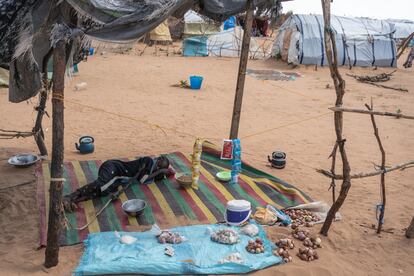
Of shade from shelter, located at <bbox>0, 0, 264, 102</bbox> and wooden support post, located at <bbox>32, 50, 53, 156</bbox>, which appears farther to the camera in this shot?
wooden support post, located at <bbox>32, 50, 53, 156</bbox>

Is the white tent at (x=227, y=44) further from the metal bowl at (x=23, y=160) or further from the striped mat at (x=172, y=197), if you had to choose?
the metal bowl at (x=23, y=160)

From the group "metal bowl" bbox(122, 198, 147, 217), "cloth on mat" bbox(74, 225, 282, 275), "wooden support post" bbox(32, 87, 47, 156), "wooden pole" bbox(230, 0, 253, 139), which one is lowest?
"cloth on mat" bbox(74, 225, 282, 275)

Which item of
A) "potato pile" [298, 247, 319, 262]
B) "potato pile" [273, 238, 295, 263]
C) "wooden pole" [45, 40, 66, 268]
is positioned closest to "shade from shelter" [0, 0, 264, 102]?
"wooden pole" [45, 40, 66, 268]

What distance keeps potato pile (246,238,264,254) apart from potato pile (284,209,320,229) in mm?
577

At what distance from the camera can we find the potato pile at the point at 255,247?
358cm

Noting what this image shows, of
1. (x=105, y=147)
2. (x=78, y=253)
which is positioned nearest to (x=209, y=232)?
(x=78, y=253)

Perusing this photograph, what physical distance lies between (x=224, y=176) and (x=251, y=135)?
2421 mm

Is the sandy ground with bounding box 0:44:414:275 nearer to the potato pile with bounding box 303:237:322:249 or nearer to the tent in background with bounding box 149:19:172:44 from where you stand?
the potato pile with bounding box 303:237:322:249

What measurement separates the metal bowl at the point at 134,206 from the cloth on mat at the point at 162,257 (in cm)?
31

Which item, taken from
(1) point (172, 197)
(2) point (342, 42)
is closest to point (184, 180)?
(1) point (172, 197)

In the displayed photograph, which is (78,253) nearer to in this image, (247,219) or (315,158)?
(247,219)

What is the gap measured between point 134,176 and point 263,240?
5.90 feet

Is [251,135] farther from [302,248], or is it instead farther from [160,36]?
[160,36]

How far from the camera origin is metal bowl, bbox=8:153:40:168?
521 cm
